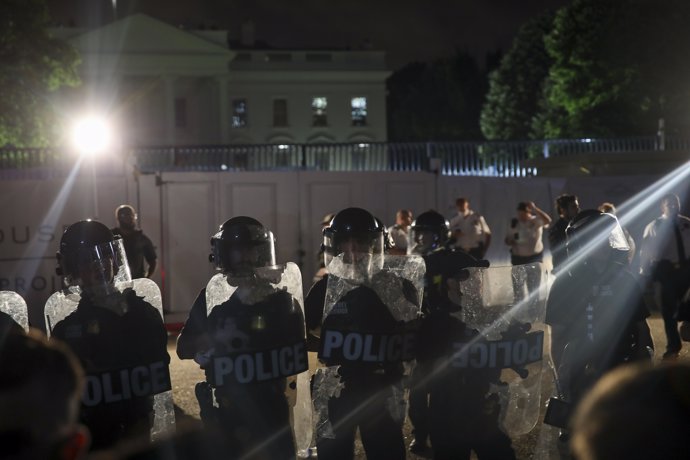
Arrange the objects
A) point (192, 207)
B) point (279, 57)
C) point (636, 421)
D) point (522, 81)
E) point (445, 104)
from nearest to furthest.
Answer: point (636, 421), point (192, 207), point (522, 81), point (279, 57), point (445, 104)

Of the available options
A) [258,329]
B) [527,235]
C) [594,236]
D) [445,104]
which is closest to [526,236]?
[527,235]

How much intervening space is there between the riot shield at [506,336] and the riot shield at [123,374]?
1.58m

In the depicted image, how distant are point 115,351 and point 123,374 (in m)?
0.12

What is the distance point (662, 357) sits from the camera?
31.5 ft

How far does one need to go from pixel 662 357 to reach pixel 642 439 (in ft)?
28.2

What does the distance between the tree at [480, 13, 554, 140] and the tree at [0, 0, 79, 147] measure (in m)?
36.6

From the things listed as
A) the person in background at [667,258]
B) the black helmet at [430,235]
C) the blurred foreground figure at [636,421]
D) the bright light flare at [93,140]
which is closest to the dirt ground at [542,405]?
the person in background at [667,258]

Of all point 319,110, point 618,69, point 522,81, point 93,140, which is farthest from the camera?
point 319,110

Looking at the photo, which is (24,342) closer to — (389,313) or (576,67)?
(389,313)

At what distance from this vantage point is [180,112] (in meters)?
54.7

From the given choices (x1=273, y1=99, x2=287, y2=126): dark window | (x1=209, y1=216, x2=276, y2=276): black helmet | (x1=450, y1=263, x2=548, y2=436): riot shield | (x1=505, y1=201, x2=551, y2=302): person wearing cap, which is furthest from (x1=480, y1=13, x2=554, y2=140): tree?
(x1=209, y1=216, x2=276, y2=276): black helmet

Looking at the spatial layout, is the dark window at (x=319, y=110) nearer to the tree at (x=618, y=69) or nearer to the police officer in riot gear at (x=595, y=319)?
the tree at (x=618, y=69)

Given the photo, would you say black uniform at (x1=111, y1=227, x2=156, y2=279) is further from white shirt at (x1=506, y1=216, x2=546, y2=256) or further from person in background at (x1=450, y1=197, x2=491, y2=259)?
white shirt at (x1=506, y1=216, x2=546, y2=256)

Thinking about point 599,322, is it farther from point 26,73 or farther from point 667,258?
point 26,73
